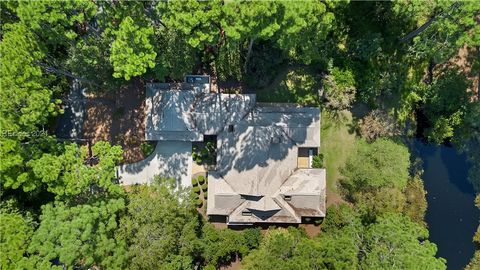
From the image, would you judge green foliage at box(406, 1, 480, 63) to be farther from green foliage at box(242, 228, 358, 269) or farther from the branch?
green foliage at box(242, 228, 358, 269)

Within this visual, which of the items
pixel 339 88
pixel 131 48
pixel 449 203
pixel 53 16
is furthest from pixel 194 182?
pixel 449 203

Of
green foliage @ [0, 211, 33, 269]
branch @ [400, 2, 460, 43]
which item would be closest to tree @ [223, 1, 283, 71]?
branch @ [400, 2, 460, 43]

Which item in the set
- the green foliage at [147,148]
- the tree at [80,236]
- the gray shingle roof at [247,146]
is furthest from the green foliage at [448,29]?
the tree at [80,236]

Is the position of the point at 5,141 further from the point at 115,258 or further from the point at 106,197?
the point at 115,258

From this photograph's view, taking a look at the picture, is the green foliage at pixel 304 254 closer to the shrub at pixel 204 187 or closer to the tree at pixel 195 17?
the shrub at pixel 204 187

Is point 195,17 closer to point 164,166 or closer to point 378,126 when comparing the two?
point 164,166

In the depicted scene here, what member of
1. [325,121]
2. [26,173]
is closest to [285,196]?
[325,121]
